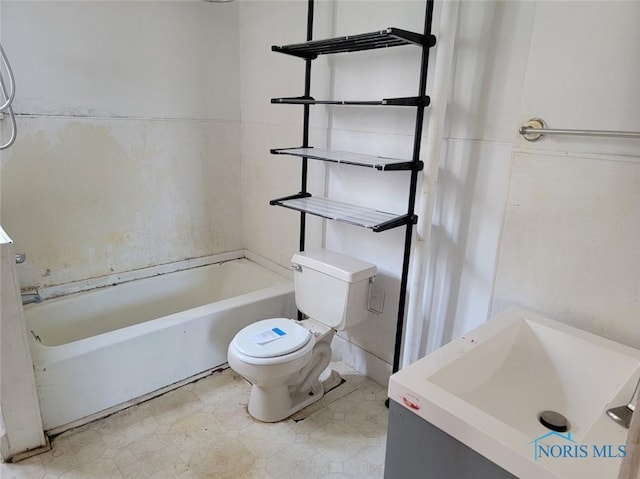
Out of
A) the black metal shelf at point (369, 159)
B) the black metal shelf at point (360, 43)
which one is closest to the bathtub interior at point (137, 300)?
the black metal shelf at point (369, 159)

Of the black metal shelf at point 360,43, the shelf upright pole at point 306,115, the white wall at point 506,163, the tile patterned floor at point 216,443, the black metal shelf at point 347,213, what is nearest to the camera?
the white wall at point 506,163

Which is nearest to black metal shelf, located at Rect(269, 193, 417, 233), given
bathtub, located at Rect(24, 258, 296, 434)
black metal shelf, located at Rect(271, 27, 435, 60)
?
bathtub, located at Rect(24, 258, 296, 434)

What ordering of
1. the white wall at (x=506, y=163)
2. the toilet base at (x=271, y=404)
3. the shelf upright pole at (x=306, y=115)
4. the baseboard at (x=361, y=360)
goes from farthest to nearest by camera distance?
the baseboard at (x=361, y=360), the shelf upright pole at (x=306, y=115), the toilet base at (x=271, y=404), the white wall at (x=506, y=163)

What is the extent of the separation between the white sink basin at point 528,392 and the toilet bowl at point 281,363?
811 millimetres

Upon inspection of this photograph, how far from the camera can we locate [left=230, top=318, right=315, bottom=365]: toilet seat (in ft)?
5.78

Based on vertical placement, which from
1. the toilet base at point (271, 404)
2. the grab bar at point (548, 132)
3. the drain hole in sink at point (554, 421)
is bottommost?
the toilet base at point (271, 404)

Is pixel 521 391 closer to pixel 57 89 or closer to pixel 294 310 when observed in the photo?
pixel 294 310

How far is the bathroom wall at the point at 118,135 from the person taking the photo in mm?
2070

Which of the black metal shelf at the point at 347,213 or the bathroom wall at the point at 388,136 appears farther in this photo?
the black metal shelf at the point at 347,213

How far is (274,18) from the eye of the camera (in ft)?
7.80

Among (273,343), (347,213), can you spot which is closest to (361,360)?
(273,343)

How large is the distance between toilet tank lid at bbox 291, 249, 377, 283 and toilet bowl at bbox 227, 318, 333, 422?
0.98ft

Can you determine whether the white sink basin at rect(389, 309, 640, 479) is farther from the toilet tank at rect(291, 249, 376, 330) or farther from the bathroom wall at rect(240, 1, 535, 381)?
the toilet tank at rect(291, 249, 376, 330)

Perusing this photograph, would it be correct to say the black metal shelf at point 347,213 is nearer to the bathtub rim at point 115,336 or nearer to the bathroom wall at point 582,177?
the bathroom wall at point 582,177
